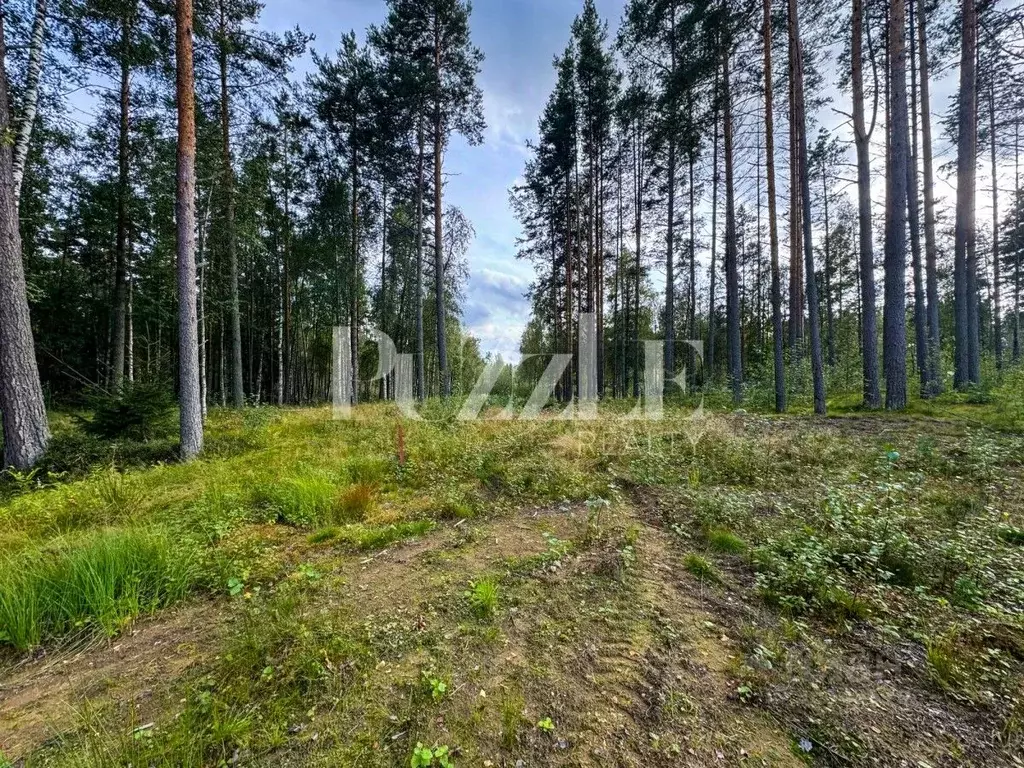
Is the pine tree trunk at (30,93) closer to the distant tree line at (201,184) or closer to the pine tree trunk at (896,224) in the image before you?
the distant tree line at (201,184)

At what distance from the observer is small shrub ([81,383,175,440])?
5926 millimetres

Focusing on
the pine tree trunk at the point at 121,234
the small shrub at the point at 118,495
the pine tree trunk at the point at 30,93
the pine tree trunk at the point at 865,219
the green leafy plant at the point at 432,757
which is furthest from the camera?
the pine tree trunk at the point at 121,234

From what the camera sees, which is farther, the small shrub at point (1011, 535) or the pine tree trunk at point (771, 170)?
the pine tree trunk at point (771, 170)

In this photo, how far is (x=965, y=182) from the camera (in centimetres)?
891

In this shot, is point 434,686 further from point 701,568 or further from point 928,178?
point 928,178

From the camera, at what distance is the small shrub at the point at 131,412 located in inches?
233

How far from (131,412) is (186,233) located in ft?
10.2

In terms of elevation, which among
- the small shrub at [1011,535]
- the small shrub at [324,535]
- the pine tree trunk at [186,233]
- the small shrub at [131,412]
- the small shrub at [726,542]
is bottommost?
the small shrub at [324,535]

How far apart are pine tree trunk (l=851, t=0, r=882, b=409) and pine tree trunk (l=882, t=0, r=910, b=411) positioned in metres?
0.32

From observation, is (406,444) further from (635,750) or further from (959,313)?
(959,313)

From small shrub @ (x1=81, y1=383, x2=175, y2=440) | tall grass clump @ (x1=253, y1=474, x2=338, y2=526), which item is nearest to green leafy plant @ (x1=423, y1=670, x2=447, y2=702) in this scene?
tall grass clump @ (x1=253, y1=474, x2=338, y2=526)

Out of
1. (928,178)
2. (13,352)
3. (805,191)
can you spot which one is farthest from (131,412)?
(928,178)

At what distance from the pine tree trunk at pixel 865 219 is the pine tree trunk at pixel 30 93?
14.7 metres

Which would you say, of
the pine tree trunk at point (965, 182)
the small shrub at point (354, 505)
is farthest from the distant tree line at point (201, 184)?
the pine tree trunk at point (965, 182)
